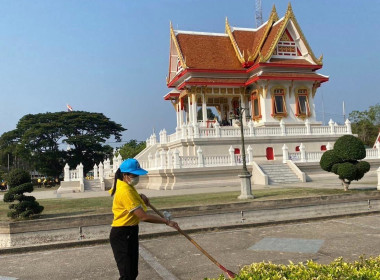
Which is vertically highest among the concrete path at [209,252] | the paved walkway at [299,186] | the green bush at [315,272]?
the paved walkway at [299,186]

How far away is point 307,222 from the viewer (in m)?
9.40

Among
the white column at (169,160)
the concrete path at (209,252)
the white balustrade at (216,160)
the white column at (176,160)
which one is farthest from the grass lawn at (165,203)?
the white balustrade at (216,160)

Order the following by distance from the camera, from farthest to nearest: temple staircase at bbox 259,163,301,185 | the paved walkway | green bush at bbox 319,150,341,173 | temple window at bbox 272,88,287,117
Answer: temple window at bbox 272,88,287,117 → temple staircase at bbox 259,163,301,185 → the paved walkway → green bush at bbox 319,150,341,173

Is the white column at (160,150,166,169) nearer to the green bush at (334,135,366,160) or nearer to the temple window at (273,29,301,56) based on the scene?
the green bush at (334,135,366,160)

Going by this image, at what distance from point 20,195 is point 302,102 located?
80.3ft

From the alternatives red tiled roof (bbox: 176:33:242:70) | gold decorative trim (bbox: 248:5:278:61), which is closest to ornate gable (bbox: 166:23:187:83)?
red tiled roof (bbox: 176:33:242:70)

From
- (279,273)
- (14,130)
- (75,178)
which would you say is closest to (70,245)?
(279,273)

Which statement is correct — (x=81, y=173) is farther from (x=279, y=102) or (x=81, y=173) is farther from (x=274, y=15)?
(x=274, y=15)

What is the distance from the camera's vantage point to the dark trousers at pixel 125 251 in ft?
12.1

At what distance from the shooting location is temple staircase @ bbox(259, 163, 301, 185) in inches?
790

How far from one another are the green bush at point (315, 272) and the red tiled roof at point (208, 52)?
2491 centimetres

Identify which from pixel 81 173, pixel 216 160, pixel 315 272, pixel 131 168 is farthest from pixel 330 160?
pixel 81 173

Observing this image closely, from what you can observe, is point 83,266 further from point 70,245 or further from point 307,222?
point 307,222

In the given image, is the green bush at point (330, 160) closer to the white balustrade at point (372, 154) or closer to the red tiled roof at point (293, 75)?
the white balustrade at point (372, 154)
